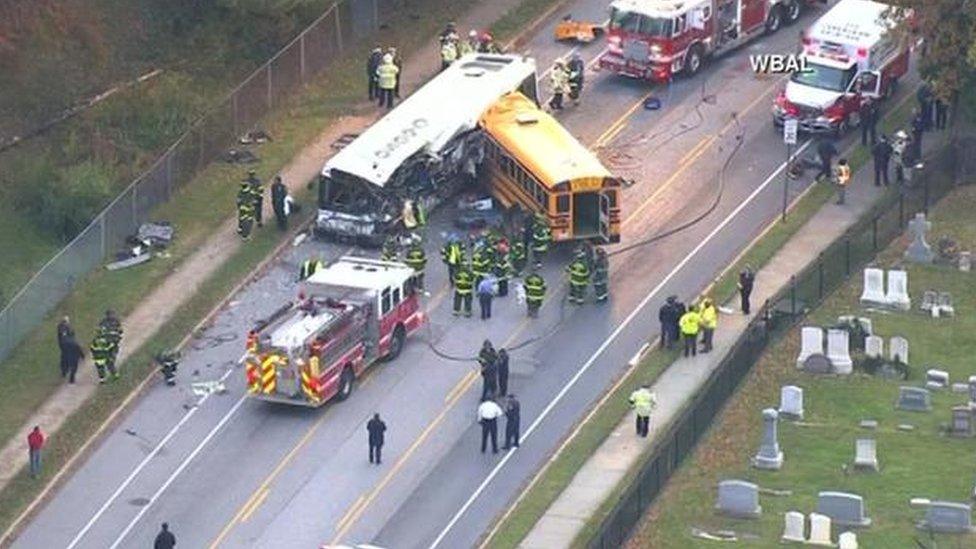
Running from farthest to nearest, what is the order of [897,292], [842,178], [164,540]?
[842,178] → [897,292] → [164,540]

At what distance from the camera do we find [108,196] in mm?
82500

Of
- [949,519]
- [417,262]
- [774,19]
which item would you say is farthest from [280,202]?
[949,519]

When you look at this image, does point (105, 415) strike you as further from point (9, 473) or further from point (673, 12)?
point (673, 12)

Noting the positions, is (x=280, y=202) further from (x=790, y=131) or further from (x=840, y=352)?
(x=840, y=352)

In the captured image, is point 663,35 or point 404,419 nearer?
point 404,419

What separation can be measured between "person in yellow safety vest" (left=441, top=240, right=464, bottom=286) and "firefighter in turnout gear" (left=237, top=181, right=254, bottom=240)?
16.6ft

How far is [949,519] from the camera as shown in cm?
6606

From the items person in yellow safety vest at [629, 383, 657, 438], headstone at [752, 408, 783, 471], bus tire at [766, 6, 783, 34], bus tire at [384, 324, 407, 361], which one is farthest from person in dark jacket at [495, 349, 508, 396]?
bus tire at [766, 6, 783, 34]

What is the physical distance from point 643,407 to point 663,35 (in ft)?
66.6

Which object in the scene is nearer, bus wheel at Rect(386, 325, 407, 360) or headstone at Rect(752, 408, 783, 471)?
headstone at Rect(752, 408, 783, 471)

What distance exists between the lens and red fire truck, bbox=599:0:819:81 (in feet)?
296

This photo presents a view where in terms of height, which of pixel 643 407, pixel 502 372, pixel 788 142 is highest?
pixel 788 142

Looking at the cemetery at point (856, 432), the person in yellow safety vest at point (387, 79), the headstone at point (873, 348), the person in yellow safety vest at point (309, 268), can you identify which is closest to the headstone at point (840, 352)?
the cemetery at point (856, 432)

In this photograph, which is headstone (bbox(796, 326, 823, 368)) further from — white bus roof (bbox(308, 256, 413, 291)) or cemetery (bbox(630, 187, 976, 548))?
white bus roof (bbox(308, 256, 413, 291))
